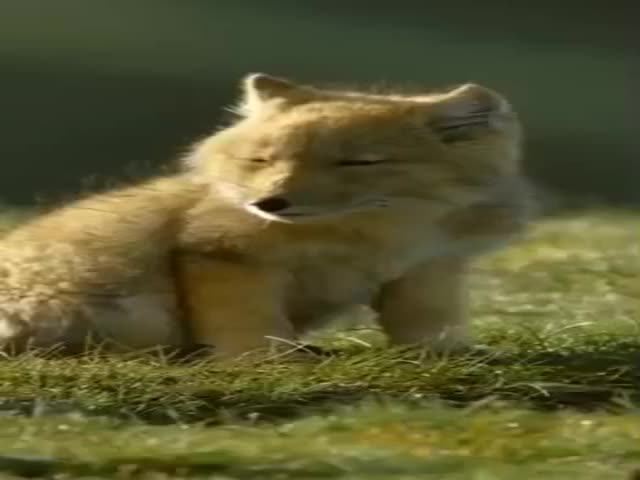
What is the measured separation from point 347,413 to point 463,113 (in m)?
0.56

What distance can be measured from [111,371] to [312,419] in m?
0.35

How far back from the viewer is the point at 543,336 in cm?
310

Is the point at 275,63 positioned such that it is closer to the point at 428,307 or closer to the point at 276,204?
the point at 428,307

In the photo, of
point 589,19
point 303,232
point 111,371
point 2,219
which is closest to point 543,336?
point 303,232

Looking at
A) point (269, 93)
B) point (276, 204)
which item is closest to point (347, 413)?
point (276, 204)

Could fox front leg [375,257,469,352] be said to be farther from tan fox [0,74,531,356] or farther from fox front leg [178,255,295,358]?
fox front leg [178,255,295,358]

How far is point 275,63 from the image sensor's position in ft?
20.6

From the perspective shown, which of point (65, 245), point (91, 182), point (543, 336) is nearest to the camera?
→ point (65, 245)

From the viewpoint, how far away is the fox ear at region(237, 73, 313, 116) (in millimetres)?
2893

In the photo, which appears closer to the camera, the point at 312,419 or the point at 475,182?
the point at 312,419

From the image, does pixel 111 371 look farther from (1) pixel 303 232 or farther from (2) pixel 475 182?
(2) pixel 475 182

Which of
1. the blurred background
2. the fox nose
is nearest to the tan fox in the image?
the fox nose

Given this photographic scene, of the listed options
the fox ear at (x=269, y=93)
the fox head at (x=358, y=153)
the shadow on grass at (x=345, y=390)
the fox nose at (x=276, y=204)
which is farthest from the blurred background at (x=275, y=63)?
the fox nose at (x=276, y=204)

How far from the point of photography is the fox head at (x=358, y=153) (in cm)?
267
